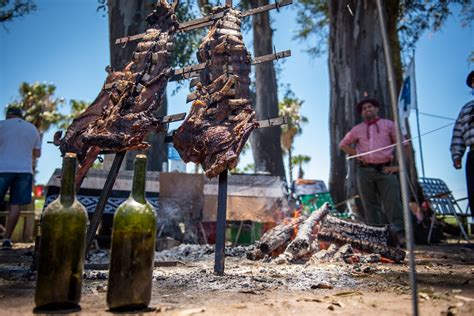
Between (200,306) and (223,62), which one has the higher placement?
(223,62)

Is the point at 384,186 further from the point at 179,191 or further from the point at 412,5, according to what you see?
the point at 412,5

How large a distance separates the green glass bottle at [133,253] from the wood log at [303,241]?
9.25ft

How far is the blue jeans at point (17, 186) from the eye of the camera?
6.34 metres

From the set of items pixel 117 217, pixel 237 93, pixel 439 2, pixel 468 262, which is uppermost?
pixel 439 2

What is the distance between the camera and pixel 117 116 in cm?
379

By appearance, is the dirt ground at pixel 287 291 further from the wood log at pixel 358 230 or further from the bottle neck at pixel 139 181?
the wood log at pixel 358 230

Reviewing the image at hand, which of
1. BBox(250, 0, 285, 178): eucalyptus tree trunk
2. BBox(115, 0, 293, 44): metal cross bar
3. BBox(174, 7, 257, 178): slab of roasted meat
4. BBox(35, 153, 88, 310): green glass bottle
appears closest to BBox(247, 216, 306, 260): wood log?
BBox(174, 7, 257, 178): slab of roasted meat

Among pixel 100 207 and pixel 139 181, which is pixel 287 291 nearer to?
pixel 139 181

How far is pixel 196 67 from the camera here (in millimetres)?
4113

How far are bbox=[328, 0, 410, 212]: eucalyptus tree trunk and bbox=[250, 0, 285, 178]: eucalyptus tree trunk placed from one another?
4251 millimetres

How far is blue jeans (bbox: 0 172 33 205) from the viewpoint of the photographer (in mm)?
6340

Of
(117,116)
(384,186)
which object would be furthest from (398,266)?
(117,116)

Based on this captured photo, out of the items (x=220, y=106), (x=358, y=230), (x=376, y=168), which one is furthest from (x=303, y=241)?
(x=376, y=168)

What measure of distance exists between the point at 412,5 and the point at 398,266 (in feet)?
39.1
